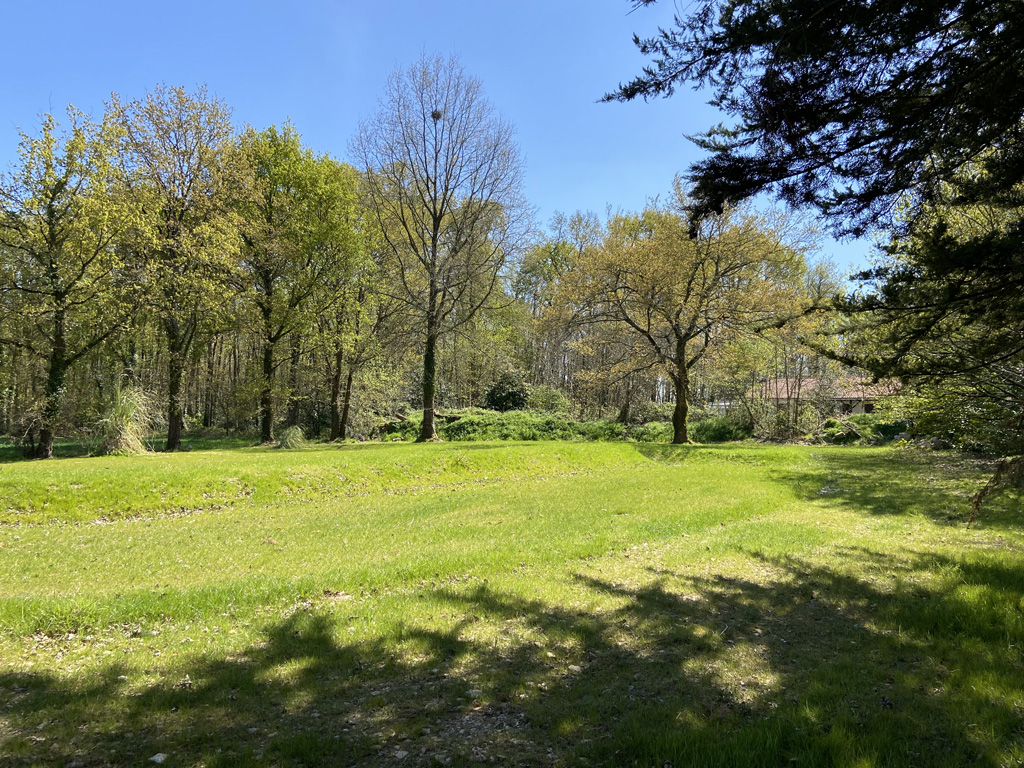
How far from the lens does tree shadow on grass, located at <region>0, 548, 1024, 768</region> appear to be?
292cm

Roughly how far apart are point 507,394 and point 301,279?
12.4 metres

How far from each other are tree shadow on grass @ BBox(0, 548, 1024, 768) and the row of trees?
39.5 ft

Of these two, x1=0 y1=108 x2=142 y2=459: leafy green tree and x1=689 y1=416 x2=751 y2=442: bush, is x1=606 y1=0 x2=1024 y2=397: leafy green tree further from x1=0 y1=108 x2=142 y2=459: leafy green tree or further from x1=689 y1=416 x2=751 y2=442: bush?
x1=689 y1=416 x2=751 y2=442: bush

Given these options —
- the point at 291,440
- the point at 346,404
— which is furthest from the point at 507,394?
the point at 291,440

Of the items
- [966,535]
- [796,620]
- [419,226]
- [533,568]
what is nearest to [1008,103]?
[796,620]

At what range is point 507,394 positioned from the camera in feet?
96.3

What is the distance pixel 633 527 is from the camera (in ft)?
29.7

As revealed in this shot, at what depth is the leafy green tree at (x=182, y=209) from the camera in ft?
59.5

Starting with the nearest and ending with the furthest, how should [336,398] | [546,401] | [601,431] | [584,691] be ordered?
[584,691] < [601,431] < [336,398] < [546,401]

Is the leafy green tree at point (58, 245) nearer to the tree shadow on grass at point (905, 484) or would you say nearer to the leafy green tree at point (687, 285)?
the leafy green tree at point (687, 285)

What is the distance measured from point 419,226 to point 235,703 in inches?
884

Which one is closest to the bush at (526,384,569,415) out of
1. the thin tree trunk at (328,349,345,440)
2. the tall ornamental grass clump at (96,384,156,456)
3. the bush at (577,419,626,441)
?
the bush at (577,419,626,441)

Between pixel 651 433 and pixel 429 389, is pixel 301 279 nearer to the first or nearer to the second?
pixel 429 389

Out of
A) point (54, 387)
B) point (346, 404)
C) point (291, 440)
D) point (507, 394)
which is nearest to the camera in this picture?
point (54, 387)
